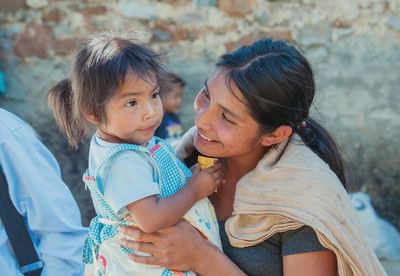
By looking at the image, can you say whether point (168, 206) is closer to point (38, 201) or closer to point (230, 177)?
point (230, 177)

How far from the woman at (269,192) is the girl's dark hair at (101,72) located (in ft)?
0.71

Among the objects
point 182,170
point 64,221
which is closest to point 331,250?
point 182,170

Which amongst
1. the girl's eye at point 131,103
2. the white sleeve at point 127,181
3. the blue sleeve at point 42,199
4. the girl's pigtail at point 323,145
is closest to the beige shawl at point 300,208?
the girl's pigtail at point 323,145

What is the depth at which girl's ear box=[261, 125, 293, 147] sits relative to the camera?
206 cm

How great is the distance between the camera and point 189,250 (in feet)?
6.56

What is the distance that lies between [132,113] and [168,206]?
31cm

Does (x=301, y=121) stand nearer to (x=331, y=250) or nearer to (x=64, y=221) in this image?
(x=331, y=250)

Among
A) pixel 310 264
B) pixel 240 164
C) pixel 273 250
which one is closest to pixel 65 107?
pixel 240 164

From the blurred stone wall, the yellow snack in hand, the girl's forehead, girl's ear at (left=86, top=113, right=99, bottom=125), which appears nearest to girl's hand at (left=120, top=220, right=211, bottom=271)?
the yellow snack in hand

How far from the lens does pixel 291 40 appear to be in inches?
185

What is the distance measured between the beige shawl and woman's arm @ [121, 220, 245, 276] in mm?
84

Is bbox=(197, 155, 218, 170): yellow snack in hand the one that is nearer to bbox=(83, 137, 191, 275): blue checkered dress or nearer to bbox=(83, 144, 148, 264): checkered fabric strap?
bbox=(83, 137, 191, 275): blue checkered dress

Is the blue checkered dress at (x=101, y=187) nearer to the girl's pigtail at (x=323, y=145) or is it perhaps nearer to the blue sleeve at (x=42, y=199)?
the blue sleeve at (x=42, y=199)

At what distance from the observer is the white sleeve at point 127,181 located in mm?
1912
